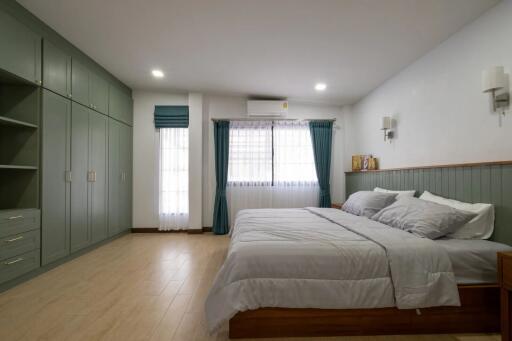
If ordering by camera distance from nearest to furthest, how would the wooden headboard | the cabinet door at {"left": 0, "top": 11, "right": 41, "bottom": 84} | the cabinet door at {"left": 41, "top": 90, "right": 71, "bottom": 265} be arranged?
the wooden headboard → the cabinet door at {"left": 0, "top": 11, "right": 41, "bottom": 84} → the cabinet door at {"left": 41, "top": 90, "right": 71, "bottom": 265}

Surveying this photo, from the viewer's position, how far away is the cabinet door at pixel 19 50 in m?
2.39

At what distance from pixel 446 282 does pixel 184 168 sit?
434 cm

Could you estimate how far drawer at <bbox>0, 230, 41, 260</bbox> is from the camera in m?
2.39

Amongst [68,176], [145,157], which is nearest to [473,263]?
[68,176]

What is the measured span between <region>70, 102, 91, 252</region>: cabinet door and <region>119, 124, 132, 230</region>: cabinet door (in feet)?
3.22

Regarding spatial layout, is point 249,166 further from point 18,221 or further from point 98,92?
point 18,221

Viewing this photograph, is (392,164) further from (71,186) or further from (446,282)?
(71,186)

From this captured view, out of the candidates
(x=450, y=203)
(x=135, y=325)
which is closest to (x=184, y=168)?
(x=135, y=325)

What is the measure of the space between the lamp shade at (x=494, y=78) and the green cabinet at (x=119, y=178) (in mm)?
4797

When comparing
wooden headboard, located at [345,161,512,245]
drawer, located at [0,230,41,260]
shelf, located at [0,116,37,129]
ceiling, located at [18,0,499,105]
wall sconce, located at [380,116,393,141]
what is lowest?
drawer, located at [0,230,41,260]

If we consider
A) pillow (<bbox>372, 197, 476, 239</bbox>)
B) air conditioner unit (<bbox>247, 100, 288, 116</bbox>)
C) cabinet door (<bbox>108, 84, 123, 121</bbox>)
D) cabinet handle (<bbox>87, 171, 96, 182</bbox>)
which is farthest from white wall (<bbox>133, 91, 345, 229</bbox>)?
pillow (<bbox>372, 197, 476, 239</bbox>)

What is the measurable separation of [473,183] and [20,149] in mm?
4550

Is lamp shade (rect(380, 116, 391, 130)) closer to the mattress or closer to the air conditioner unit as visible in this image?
the air conditioner unit

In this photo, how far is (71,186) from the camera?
10.9 feet
